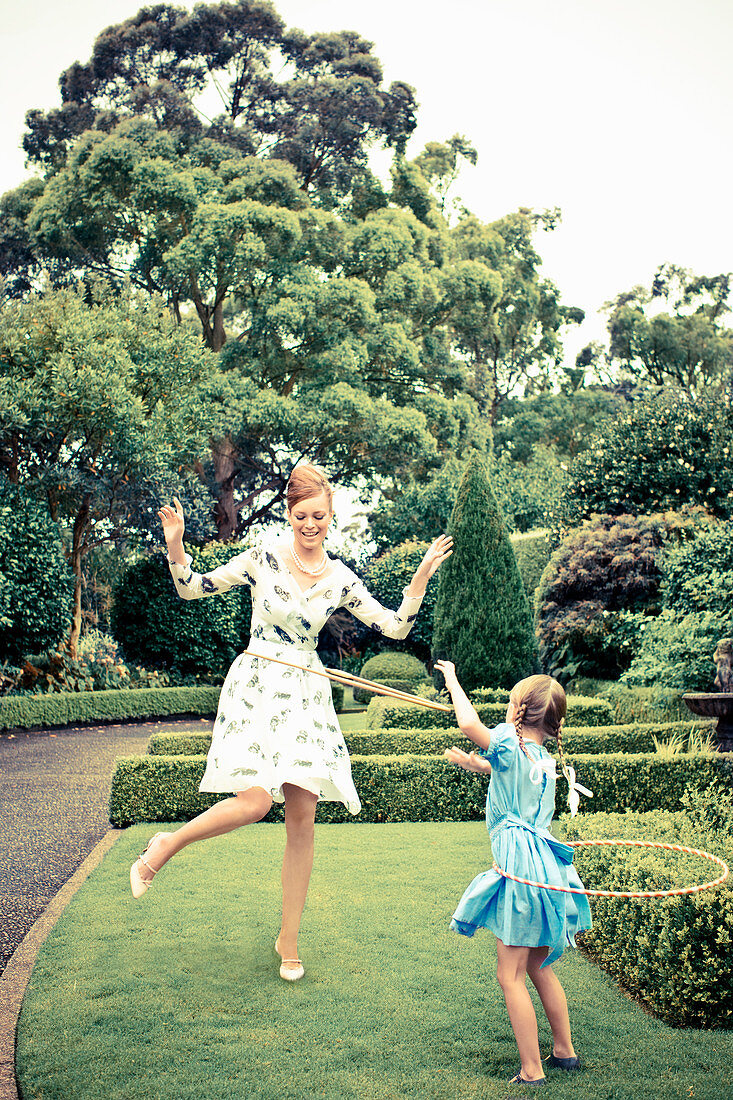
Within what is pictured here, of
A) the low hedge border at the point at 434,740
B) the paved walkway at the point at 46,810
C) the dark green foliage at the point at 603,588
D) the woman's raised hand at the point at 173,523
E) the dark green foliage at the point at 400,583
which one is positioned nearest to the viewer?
the woman's raised hand at the point at 173,523

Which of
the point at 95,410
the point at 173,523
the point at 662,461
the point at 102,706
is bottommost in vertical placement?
the point at 102,706

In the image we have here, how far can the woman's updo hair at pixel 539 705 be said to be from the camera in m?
3.04

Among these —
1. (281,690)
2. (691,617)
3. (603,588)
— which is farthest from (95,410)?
(281,690)

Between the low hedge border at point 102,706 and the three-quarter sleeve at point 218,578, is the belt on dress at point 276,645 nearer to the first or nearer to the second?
the three-quarter sleeve at point 218,578

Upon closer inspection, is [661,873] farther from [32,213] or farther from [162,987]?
[32,213]

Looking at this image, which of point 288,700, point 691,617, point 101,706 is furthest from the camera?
point 101,706

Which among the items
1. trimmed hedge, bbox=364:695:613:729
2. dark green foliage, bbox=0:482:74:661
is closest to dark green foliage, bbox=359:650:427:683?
dark green foliage, bbox=0:482:74:661

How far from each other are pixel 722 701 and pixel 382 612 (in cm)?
424

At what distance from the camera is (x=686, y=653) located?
10438 mm

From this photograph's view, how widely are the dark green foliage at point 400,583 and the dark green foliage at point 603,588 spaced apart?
21.1ft

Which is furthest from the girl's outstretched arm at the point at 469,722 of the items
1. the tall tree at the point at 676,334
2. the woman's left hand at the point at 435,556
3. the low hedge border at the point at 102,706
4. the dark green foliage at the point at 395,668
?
the tall tree at the point at 676,334

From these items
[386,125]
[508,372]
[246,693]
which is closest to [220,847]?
[246,693]

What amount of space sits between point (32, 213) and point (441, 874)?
22.3m

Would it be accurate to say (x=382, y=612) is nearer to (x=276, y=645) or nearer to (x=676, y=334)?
(x=276, y=645)
